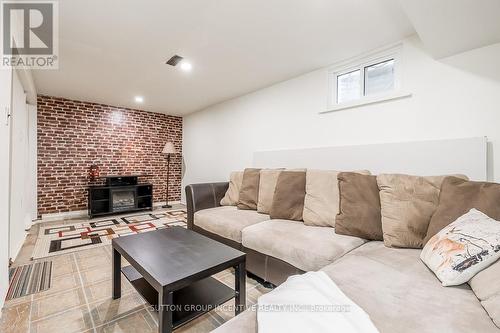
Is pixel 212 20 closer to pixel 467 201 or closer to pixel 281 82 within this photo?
pixel 281 82

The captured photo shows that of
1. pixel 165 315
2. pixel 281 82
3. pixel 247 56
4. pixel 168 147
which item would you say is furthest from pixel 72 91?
pixel 165 315

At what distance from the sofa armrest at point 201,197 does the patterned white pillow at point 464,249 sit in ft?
7.31

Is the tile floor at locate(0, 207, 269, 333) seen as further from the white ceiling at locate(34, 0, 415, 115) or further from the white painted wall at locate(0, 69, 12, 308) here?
the white ceiling at locate(34, 0, 415, 115)

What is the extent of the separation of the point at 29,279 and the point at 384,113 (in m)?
3.64

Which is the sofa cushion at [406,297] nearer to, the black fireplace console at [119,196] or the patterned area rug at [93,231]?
the patterned area rug at [93,231]

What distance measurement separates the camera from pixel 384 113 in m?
2.30

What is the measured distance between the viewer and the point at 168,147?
5195mm

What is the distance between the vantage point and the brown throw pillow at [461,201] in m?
1.29

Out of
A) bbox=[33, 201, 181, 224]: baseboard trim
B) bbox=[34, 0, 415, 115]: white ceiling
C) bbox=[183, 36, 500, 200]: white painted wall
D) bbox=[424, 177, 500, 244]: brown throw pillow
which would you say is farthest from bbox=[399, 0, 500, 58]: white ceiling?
bbox=[33, 201, 181, 224]: baseboard trim

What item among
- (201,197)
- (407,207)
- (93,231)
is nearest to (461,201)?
(407,207)

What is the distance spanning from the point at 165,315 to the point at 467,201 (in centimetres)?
179

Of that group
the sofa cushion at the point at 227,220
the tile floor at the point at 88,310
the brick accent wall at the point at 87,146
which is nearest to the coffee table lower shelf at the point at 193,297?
the tile floor at the point at 88,310

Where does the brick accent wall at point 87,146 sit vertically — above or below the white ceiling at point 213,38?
below

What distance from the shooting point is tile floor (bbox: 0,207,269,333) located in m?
1.47
